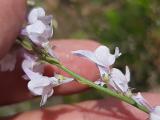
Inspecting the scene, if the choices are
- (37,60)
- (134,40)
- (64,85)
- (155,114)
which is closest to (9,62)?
(37,60)

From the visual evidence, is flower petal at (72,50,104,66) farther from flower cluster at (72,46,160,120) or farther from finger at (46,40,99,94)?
finger at (46,40,99,94)

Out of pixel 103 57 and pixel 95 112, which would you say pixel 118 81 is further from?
pixel 95 112

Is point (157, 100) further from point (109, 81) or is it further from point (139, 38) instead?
point (139, 38)

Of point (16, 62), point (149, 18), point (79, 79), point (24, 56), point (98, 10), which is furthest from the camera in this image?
point (98, 10)

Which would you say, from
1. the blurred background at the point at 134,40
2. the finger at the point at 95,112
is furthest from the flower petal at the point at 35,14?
the blurred background at the point at 134,40

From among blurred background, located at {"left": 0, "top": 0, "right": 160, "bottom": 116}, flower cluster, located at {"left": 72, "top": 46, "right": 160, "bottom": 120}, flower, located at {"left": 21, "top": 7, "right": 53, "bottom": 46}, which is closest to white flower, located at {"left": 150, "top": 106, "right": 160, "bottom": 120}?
flower cluster, located at {"left": 72, "top": 46, "right": 160, "bottom": 120}

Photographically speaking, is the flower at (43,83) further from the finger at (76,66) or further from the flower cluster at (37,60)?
the finger at (76,66)

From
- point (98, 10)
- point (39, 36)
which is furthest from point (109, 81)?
point (98, 10)
